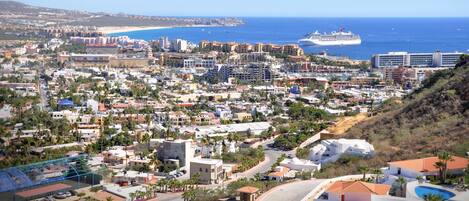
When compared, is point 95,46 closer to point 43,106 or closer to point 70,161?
point 43,106

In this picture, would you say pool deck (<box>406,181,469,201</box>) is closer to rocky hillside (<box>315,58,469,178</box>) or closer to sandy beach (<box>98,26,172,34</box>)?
rocky hillside (<box>315,58,469,178</box>)

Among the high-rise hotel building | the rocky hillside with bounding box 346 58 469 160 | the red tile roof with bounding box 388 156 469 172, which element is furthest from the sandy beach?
the red tile roof with bounding box 388 156 469 172

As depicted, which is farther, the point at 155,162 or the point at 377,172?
the point at 155,162

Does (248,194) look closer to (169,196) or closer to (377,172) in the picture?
(377,172)

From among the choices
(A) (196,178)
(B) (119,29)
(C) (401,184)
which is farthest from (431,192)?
(B) (119,29)

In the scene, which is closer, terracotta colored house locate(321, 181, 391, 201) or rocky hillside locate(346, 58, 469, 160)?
terracotta colored house locate(321, 181, 391, 201)

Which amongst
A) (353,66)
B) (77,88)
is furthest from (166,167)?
(353,66)
